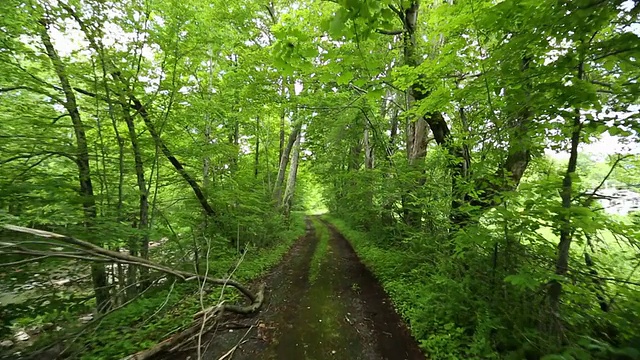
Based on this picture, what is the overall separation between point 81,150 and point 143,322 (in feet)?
11.0

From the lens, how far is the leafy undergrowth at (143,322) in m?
3.39

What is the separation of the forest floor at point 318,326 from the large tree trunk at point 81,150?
2358 millimetres

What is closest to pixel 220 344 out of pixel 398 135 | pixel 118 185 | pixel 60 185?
pixel 60 185

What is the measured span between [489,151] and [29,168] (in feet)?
22.8

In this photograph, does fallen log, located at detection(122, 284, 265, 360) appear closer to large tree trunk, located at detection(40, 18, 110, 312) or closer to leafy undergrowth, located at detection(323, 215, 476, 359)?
large tree trunk, located at detection(40, 18, 110, 312)

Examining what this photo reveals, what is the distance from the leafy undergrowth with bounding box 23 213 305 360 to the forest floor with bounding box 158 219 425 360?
57 cm

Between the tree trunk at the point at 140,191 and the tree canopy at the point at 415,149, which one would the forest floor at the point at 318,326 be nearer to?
the tree canopy at the point at 415,149

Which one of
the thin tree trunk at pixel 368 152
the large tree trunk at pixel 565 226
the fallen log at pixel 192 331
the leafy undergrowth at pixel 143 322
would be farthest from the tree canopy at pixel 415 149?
the thin tree trunk at pixel 368 152

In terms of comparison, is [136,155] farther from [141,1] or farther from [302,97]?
[302,97]

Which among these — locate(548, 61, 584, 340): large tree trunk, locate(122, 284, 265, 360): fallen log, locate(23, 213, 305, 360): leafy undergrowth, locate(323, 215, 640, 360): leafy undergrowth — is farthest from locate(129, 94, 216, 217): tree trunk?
locate(548, 61, 584, 340): large tree trunk

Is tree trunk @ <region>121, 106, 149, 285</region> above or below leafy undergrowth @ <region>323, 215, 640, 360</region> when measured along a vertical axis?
above

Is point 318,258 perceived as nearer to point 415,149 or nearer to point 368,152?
point 415,149

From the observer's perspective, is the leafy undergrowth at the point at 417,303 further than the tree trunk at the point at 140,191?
No

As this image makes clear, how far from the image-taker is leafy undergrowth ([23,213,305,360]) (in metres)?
3.39
